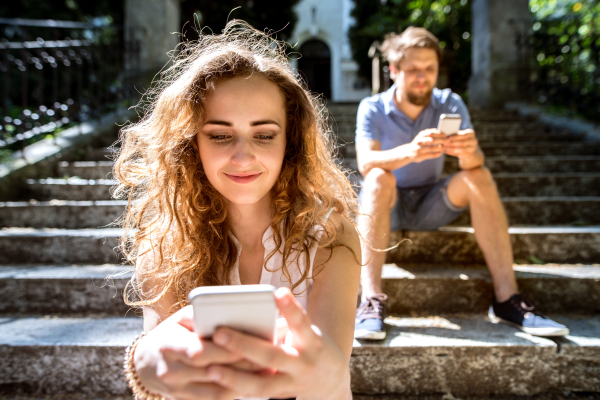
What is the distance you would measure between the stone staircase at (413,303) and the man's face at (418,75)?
856 mm

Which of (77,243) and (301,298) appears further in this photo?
(77,243)

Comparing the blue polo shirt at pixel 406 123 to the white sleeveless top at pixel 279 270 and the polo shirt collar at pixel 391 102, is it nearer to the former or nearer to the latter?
the polo shirt collar at pixel 391 102

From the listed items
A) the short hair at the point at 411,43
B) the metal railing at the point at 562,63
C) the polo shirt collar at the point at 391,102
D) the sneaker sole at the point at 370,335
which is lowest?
the sneaker sole at the point at 370,335

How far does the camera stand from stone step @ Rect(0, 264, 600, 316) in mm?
2219

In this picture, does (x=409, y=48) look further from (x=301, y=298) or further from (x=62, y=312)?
(x=62, y=312)

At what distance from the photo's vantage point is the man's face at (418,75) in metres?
2.53

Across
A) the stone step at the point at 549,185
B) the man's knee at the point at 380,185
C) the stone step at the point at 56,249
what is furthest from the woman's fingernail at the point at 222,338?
the stone step at the point at 549,185

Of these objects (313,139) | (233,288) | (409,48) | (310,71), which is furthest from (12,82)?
(310,71)

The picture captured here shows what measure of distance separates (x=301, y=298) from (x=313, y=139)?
532mm

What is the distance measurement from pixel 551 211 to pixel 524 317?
1323 mm

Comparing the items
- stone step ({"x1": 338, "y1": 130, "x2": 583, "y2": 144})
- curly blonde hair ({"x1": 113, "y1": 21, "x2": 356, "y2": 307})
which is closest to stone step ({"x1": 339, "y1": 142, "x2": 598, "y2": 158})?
stone step ({"x1": 338, "y1": 130, "x2": 583, "y2": 144})


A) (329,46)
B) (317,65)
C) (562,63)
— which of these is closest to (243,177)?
(562,63)

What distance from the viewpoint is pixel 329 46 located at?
18500mm

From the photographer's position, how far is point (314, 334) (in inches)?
31.2
